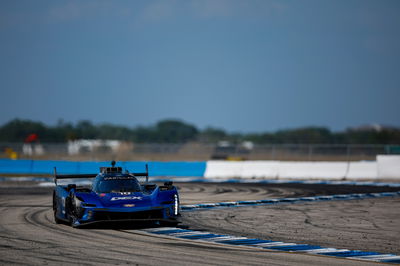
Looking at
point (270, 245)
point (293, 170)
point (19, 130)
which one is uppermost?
point (19, 130)

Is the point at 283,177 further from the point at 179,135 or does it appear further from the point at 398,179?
the point at 179,135

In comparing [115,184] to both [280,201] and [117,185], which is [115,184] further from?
[280,201]

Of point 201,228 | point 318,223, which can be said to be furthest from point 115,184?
point 318,223

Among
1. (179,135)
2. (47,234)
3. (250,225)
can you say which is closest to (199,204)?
(250,225)

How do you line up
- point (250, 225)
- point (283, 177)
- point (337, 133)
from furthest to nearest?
point (337, 133) → point (283, 177) → point (250, 225)

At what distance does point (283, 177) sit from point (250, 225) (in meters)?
19.3

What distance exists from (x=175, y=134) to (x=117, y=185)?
136 meters

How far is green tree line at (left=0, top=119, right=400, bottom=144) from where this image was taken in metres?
74.6

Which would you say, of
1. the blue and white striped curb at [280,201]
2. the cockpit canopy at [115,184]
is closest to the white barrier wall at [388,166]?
the blue and white striped curb at [280,201]

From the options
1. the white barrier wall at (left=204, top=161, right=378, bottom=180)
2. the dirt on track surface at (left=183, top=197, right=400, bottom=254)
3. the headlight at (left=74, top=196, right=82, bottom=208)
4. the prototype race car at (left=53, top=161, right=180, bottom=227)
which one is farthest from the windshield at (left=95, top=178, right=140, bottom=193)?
the white barrier wall at (left=204, top=161, right=378, bottom=180)

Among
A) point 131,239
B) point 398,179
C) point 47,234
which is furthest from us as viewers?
point 398,179

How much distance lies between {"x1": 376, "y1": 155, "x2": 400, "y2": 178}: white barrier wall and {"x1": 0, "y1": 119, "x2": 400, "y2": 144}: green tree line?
14680mm

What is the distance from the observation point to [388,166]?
29875 millimetres

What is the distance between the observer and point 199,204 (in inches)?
702
